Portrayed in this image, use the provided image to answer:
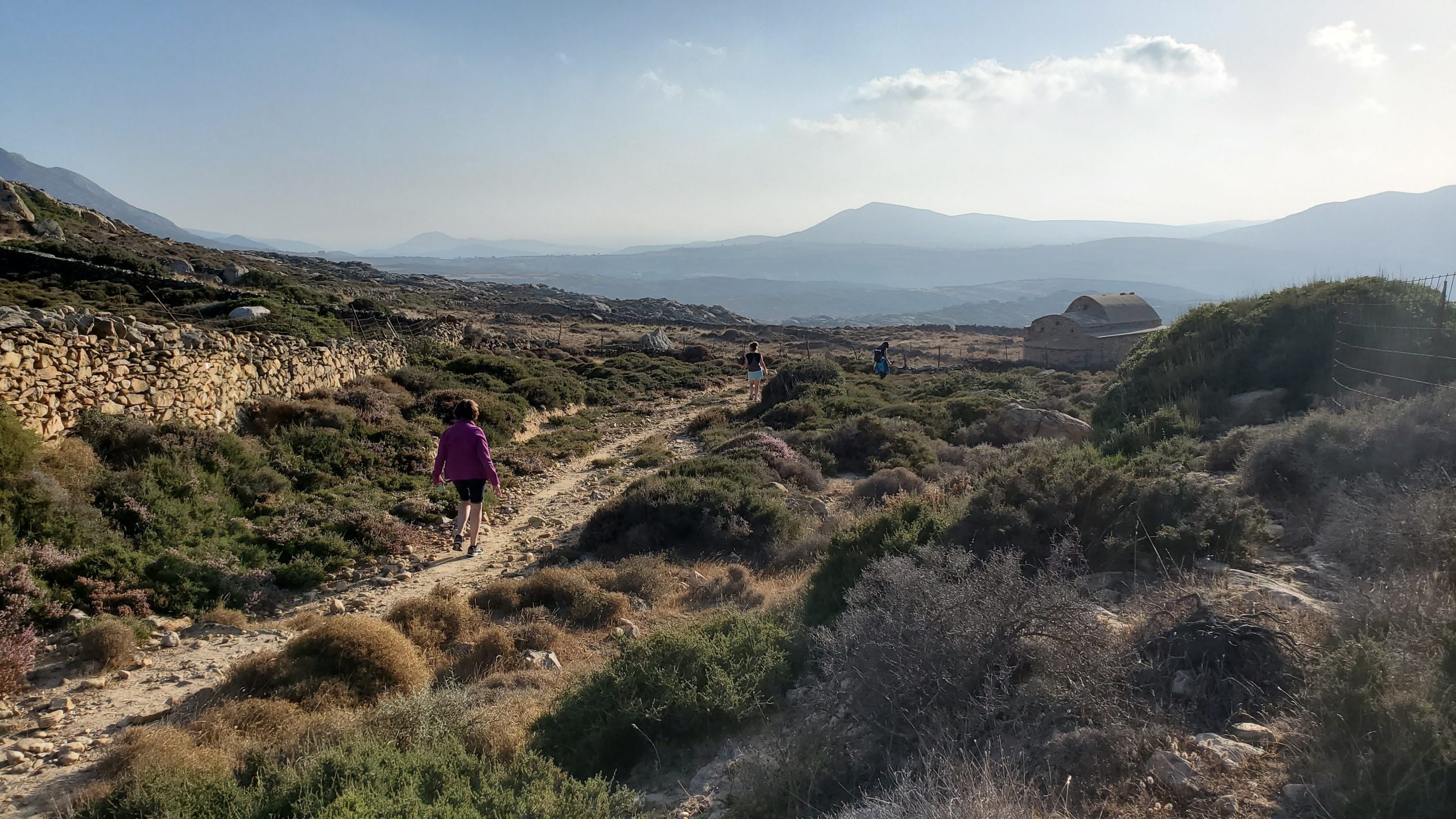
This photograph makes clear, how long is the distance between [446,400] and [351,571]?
8.17 m

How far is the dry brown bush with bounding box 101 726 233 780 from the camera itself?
3.61m

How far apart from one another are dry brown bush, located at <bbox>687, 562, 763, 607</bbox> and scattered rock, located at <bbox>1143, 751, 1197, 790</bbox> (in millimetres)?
3948

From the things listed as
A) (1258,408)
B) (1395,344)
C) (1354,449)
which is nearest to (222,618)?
(1354,449)

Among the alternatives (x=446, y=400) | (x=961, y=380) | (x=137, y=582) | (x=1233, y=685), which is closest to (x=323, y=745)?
(x=137, y=582)

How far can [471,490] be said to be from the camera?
9.34 meters

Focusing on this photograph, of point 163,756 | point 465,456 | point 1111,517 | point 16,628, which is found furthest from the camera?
point 465,456

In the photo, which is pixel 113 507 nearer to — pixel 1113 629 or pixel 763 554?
pixel 763 554

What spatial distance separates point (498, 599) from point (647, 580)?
1593 millimetres

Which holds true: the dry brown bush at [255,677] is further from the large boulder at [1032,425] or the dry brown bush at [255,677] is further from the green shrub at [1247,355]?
the large boulder at [1032,425]

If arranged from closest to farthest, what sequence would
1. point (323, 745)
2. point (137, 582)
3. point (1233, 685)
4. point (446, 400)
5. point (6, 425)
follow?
1. point (1233, 685)
2. point (323, 745)
3. point (137, 582)
4. point (6, 425)
5. point (446, 400)

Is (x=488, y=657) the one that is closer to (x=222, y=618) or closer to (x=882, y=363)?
(x=222, y=618)

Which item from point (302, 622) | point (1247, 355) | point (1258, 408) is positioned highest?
point (1247, 355)

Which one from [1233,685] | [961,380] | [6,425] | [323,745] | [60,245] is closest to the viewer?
[1233,685]

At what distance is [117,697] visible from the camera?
16.9 ft
